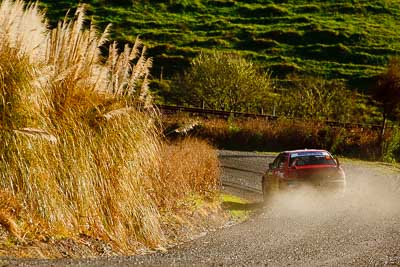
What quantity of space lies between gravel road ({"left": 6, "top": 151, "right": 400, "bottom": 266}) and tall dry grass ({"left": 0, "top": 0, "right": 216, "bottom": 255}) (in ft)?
3.73

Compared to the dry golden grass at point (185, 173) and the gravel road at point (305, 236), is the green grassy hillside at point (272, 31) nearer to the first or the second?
the gravel road at point (305, 236)

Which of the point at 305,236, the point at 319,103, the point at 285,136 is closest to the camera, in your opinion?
the point at 305,236

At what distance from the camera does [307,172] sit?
2084 centimetres

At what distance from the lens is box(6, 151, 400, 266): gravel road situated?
11.3 meters

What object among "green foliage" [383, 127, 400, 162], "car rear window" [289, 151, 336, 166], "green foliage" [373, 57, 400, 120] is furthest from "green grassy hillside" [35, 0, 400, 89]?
"car rear window" [289, 151, 336, 166]

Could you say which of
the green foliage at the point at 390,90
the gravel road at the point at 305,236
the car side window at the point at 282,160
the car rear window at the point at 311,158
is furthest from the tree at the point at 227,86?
the car rear window at the point at 311,158

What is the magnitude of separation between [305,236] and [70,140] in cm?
507

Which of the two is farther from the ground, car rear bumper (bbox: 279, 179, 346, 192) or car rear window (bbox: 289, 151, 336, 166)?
car rear window (bbox: 289, 151, 336, 166)

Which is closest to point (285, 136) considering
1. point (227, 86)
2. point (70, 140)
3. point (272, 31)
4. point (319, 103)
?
point (319, 103)

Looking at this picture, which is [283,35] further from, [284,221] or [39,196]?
[39,196]

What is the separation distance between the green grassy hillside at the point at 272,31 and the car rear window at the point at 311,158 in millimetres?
47020

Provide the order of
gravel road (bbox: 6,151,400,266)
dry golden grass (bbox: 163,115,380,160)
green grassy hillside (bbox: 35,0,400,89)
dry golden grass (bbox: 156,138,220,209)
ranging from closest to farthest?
gravel road (bbox: 6,151,400,266)
dry golden grass (bbox: 156,138,220,209)
dry golden grass (bbox: 163,115,380,160)
green grassy hillside (bbox: 35,0,400,89)

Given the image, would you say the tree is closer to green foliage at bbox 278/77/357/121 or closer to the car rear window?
green foliage at bbox 278/77/357/121

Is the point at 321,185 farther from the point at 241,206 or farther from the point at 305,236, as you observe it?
the point at 305,236
